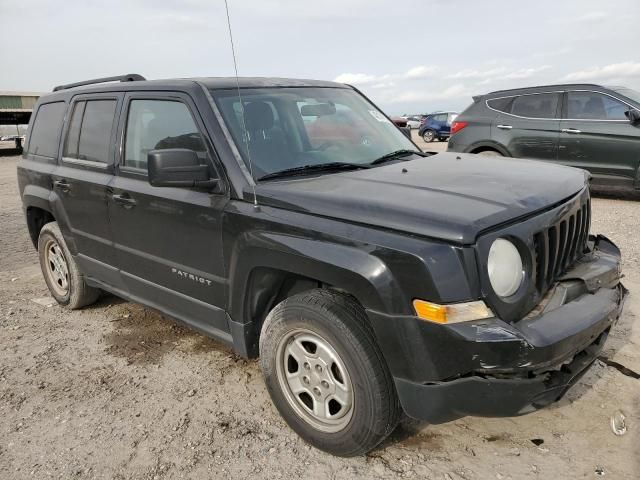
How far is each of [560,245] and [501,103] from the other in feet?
23.0

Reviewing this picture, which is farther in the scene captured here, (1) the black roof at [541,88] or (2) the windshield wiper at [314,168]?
(1) the black roof at [541,88]

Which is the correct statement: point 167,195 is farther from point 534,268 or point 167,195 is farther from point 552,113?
point 552,113

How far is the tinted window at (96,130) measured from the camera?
3.76 metres

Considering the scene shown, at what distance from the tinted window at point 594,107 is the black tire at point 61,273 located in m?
7.24

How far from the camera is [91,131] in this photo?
3955 millimetres

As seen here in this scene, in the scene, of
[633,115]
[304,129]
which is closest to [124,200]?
[304,129]

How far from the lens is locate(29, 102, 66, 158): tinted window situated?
4418 mm

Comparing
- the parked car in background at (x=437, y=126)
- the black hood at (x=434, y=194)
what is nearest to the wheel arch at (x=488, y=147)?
the black hood at (x=434, y=194)

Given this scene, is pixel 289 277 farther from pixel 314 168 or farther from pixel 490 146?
pixel 490 146

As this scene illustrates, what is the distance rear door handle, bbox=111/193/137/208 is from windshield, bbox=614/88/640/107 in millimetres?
7521

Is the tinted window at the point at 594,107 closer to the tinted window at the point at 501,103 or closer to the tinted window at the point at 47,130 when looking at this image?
the tinted window at the point at 501,103

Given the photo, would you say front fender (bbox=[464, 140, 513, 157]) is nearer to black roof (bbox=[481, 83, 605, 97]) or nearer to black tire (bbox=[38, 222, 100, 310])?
black roof (bbox=[481, 83, 605, 97])

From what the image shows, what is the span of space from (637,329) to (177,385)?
320 centimetres

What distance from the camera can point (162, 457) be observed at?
273 centimetres
